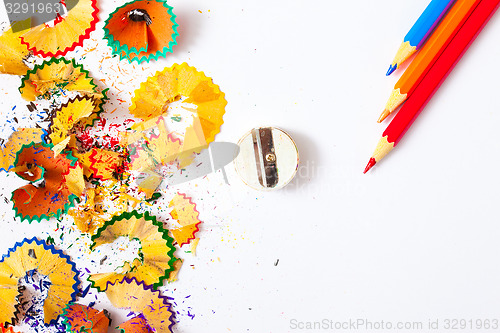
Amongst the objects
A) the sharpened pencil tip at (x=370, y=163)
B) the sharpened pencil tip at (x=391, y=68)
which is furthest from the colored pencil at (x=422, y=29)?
the sharpened pencil tip at (x=370, y=163)

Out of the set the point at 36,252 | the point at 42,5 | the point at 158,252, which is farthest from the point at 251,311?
the point at 42,5

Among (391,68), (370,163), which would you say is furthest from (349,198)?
(391,68)

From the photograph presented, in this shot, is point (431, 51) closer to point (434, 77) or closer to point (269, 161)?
point (434, 77)

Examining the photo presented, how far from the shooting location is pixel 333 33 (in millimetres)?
933

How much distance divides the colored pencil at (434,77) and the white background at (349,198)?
30 millimetres

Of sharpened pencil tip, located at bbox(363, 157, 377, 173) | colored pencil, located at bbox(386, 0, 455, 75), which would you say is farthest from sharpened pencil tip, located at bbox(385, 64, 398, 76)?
sharpened pencil tip, located at bbox(363, 157, 377, 173)

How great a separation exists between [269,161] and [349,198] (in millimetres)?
171

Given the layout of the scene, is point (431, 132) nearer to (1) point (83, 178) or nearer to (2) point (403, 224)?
(2) point (403, 224)

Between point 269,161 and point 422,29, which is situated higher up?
point 422,29

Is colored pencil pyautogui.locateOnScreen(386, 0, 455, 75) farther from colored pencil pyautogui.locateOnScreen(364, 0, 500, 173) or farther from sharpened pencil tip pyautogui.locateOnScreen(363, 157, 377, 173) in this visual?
sharpened pencil tip pyautogui.locateOnScreen(363, 157, 377, 173)

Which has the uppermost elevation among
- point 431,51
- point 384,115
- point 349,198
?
point 431,51

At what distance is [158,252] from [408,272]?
47 centimetres

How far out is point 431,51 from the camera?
2.88 feet

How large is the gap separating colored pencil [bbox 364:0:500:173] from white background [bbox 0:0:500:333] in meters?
0.03
